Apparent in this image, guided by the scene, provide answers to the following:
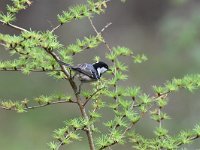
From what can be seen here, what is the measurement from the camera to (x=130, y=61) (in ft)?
31.7

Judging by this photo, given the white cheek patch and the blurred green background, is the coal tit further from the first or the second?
the blurred green background

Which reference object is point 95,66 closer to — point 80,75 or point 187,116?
point 80,75

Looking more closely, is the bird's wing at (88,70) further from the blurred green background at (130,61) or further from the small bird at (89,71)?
the blurred green background at (130,61)

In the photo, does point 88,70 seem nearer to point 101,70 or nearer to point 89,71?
point 89,71

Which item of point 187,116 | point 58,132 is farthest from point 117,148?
point 58,132

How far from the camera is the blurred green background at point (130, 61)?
742 centimetres

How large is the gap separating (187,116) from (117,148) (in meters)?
1.12

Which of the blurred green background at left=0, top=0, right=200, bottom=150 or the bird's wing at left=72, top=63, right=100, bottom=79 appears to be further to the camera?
the blurred green background at left=0, top=0, right=200, bottom=150

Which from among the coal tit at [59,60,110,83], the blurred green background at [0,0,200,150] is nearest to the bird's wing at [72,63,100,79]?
the coal tit at [59,60,110,83]

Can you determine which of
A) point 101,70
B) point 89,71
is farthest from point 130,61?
point 89,71

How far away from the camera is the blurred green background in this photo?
24.3ft

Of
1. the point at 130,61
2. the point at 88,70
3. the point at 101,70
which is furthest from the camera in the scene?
the point at 130,61

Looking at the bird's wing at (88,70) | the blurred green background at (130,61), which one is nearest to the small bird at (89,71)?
the bird's wing at (88,70)

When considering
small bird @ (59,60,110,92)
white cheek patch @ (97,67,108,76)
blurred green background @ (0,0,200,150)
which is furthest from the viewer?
blurred green background @ (0,0,200,150)
